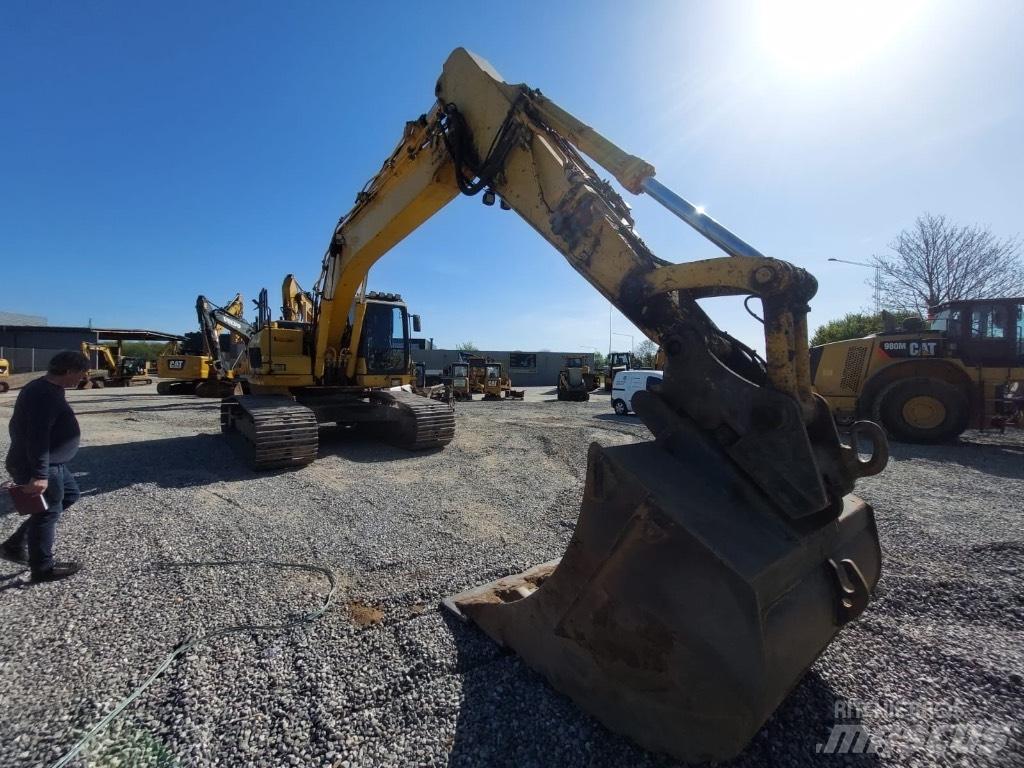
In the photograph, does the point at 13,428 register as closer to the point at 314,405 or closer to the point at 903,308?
the point at 314,405

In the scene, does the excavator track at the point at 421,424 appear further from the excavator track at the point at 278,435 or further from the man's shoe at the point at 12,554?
the man's shoe at the point at 12,554

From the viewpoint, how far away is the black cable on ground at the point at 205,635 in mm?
1956

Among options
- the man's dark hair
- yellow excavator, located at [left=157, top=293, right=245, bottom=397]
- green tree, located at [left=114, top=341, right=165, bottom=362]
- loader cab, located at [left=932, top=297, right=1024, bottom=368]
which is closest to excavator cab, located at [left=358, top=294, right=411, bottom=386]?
the man's dark hair

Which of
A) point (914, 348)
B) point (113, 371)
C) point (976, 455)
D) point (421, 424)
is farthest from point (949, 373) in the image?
point (113, 371)

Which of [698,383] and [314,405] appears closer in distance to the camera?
[698,383]

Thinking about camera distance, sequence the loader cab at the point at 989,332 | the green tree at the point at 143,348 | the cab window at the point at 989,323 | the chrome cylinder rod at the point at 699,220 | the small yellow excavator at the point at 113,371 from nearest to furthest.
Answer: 1. the chrome cylinder rod at the point at 699,220
2. the loader cab at the point at 989,332
3. the cab window at the point at 989,323
4. the small yellow excavator at the point at 113,371
5. the green tree at the point at 143,348

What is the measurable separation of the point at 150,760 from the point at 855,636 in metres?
3.43

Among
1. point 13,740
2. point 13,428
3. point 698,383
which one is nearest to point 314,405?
point 13,428

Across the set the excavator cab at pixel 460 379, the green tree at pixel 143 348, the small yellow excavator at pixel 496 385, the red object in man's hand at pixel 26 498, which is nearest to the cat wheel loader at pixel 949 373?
the red object in man's hand at pixel 26 498

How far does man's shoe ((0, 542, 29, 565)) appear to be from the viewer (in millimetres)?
3350

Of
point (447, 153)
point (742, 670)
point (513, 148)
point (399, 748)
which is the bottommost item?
point (399, 748)

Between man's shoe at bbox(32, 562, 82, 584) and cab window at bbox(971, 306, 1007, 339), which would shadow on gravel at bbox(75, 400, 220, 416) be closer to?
man's shoe at bbox(32, 562, 82, 584)

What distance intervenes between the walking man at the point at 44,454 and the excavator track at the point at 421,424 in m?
4.83

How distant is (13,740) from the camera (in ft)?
6.39
